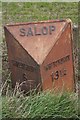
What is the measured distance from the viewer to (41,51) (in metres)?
4.79

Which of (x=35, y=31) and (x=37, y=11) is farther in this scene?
(x=37, y=11)

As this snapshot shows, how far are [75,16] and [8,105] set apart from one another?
338 centimetres

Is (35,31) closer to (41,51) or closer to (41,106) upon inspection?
(41,51)

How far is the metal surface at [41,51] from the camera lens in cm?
478

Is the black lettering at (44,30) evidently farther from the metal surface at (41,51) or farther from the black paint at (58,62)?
the black paint at (58,62)

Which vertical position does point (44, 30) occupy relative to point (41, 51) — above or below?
above

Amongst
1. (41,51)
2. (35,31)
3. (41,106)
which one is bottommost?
(41,106)

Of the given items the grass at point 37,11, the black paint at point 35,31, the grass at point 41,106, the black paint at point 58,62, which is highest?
the black paint at point 35,31

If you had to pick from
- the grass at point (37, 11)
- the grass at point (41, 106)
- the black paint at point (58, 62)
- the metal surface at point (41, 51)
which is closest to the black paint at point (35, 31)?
the metal surface at point (41, 51)

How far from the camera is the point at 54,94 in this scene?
4664 millimetres

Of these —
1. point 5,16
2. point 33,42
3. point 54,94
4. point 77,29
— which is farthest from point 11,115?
point 5,16

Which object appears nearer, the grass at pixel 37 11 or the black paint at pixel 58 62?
the black paint at pixel 58 62

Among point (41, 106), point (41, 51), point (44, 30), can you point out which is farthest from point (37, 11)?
point (41, 106)

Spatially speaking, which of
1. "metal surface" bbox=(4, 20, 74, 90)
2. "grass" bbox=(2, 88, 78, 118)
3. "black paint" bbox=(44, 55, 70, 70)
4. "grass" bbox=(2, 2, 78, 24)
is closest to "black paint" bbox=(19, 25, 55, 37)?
"metal surface" bbox=(4, 20, 74, 90)
